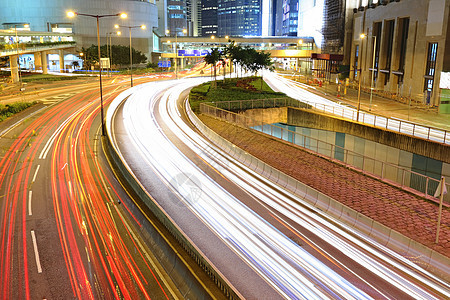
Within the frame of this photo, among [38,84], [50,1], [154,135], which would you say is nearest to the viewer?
[154,135]

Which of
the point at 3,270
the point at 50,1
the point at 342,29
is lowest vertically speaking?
the point at 3,270

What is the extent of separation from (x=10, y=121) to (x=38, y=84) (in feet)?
85.2

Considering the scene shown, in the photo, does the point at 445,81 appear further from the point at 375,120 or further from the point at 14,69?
the point at 14,69

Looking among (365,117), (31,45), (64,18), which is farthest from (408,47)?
(64,18)

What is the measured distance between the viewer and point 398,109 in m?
42.5

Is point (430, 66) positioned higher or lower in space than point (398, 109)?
higher

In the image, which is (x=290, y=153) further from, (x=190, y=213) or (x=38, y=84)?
(x=38, y=84)

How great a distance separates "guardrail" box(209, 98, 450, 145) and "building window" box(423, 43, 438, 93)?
47.8ft

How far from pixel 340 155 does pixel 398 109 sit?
38.1ft

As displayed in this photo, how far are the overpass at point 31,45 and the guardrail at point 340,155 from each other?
27125mm

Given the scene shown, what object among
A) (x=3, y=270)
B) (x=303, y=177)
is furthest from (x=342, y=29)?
(x=3, y=270)

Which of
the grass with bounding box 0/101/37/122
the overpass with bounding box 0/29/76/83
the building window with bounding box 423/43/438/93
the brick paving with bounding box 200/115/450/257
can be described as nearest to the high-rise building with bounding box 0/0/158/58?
the overpass with bounding box 0/29/76/83

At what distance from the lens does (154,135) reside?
30812 millimetres

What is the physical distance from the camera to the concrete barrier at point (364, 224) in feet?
44.0
